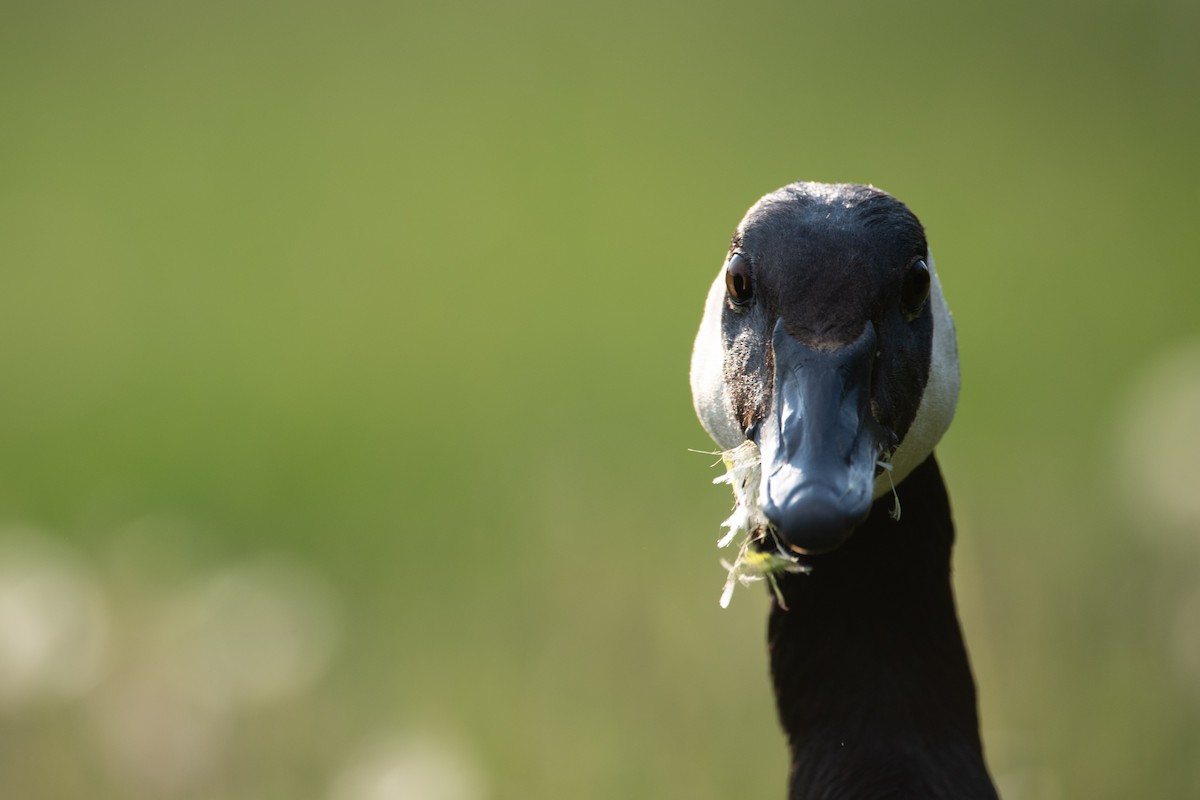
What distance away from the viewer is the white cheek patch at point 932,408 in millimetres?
2873

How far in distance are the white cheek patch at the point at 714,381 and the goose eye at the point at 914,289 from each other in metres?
0.36

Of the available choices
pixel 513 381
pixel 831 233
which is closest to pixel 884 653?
pixel 831 233

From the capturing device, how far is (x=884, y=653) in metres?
3.10

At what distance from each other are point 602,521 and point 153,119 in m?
12.6

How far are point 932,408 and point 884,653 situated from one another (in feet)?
1.86

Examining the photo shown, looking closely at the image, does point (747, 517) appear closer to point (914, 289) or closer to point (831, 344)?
point (831, 344)

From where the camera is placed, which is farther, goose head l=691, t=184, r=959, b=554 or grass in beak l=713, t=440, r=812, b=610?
grass in beak l=713, t=440, r=812, b=610

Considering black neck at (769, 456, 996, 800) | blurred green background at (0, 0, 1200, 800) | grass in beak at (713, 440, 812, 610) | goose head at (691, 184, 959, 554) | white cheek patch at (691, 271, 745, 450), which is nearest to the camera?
goose head at (691, 184, 959, 554)

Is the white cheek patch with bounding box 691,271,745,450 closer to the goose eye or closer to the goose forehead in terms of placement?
Answer: the goose forehead

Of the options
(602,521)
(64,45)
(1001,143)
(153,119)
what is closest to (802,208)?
(602,521)

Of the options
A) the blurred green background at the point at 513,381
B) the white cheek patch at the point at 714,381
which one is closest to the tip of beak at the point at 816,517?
the white cheek patch at the point at 714,381

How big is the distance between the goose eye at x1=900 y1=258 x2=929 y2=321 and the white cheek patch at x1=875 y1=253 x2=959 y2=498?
0.20ft

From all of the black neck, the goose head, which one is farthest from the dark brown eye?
the black neck

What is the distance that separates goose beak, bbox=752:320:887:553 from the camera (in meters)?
2.24
